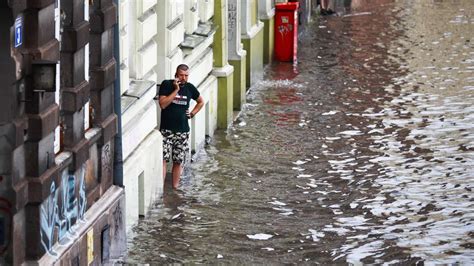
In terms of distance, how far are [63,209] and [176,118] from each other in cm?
536

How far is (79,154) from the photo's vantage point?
1346cm

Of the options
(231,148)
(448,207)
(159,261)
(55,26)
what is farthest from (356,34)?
(55,26)

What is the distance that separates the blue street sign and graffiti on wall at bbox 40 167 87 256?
1.37 m

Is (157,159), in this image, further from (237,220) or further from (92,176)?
(92,176)

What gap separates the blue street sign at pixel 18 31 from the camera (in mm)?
11688

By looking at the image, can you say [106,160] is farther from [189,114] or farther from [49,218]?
[189,114]

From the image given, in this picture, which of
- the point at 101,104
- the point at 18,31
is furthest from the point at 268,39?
the point at 18,31

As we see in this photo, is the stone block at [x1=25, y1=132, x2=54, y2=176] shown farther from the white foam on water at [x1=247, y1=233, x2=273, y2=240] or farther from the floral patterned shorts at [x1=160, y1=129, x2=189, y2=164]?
the floral patterned shorts at [x1=160, y1=129, x2=189, y2=164]

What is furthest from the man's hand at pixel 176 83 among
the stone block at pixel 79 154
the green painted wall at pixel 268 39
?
the green painted wall at pixel 268 39

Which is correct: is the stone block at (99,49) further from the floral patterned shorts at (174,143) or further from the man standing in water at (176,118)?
the floral patterned shorts at (174,143)

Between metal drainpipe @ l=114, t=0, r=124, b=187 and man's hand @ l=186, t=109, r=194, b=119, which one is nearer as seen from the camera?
metal drainpipe @ l=114, t=0, r=124, b=187

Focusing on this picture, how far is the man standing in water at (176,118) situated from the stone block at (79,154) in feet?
14.0

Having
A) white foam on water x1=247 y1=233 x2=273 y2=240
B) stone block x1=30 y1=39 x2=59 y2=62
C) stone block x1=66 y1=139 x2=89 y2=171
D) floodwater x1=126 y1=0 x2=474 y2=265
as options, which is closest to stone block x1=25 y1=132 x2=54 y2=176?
stone block x1=30 y1=39 x2=59 y2=62

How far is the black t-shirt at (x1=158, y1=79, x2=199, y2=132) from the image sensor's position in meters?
18.1
